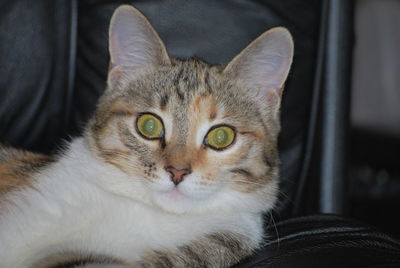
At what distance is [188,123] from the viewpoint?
149cm

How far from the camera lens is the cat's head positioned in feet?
4.69

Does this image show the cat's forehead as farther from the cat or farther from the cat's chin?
the cat's chin

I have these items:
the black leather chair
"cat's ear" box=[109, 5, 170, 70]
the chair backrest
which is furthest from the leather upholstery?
"cat's ear" box=[109, 5, 170, 70]

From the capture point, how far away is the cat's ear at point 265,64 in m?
1.61

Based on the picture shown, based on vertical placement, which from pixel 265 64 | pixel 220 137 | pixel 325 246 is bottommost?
pixel 325 246

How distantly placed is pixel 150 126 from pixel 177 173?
20cm

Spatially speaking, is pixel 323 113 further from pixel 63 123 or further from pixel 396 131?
pixel 396 131

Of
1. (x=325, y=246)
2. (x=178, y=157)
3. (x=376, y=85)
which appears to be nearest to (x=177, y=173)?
(x=178, y=157)

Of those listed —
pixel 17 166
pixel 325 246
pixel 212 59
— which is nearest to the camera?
pixel 325 246

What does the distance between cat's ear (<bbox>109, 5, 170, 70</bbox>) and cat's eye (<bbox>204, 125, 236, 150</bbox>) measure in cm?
32

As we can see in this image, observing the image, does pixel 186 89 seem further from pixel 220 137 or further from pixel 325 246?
pixel 325 246

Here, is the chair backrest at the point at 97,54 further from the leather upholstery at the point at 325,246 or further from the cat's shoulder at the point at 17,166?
the leather upholstery at the point at 325,246

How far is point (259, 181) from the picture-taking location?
156 centimetres

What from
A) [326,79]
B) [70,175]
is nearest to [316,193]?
[326,79]
